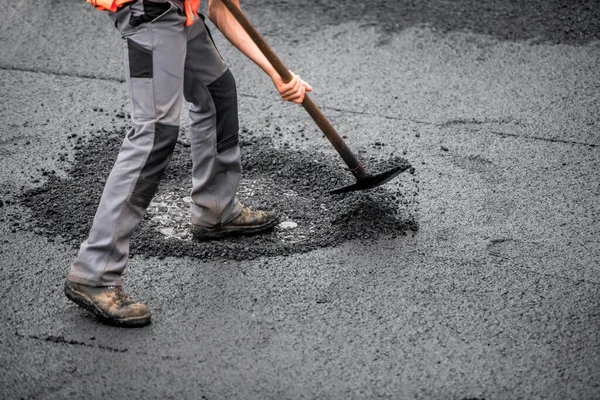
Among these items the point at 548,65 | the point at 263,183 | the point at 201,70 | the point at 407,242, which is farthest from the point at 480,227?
the point at 548,65

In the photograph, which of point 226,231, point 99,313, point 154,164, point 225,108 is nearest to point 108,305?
point 99,313

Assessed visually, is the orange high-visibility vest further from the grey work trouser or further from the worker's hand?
the worker's hand

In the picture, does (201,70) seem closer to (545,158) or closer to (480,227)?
(480,227)

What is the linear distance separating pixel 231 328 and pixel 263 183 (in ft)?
5.02

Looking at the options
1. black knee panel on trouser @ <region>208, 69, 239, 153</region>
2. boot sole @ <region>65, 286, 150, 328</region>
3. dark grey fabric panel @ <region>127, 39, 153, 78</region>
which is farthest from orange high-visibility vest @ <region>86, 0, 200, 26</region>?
boot sole @ <region>65, 286, 150, 328</region>

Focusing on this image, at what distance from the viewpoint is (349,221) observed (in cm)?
446

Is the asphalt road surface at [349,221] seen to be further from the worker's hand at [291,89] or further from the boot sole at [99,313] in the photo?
the worker's hand at [291,89]

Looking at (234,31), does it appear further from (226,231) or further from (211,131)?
(226,231)

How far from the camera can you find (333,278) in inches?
158

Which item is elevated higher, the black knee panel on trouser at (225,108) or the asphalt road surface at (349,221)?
the black knee panel on trouser at (225,108)

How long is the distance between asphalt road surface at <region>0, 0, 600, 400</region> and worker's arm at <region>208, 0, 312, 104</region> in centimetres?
88

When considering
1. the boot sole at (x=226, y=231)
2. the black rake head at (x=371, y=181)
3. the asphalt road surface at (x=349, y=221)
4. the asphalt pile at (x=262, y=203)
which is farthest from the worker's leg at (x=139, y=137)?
the black rake head at (x=371, y=181)

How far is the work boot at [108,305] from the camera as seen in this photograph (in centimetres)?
358

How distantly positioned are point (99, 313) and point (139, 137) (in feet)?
2.76
